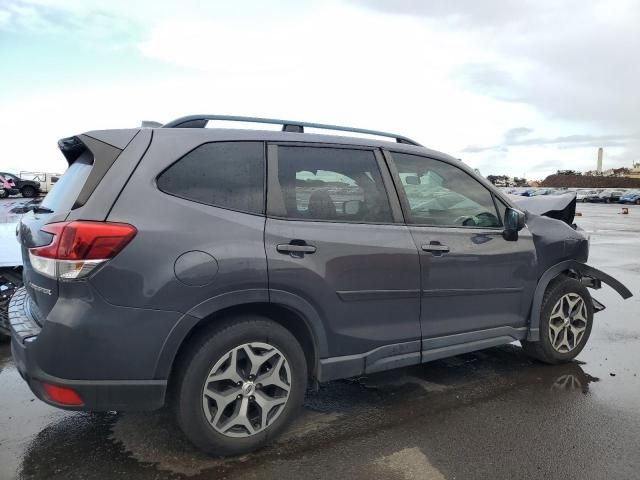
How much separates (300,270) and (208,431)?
3.27 feet

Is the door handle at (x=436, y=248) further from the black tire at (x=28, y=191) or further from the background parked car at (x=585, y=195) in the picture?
the background parked car at (x=585, y=195)

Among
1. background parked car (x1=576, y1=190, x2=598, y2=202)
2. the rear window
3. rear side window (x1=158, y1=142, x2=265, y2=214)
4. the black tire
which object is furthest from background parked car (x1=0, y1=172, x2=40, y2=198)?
background parked car (x1=576, y1=190, x2=598, y2=202)

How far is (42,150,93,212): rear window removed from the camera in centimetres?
273

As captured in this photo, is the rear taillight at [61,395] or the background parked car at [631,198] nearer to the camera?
the rear taillight at [61,395]

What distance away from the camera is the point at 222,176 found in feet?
9.43

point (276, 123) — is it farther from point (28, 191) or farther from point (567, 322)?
point (28, 191)

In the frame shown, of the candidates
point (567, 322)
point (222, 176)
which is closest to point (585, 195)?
point (567, 322)

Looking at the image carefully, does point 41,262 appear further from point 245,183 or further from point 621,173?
point 621,173

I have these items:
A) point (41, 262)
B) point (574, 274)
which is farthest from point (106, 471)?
point (574, 274)

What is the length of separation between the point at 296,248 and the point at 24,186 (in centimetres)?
3593

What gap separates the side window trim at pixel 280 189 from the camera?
2945 millimetres

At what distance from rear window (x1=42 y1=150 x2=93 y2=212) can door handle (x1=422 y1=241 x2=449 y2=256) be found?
2108 millimetres

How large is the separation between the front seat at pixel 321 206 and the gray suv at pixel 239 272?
0.04ft

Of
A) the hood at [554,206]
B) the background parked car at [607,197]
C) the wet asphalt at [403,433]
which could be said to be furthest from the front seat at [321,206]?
the background parked car at [607,197]
